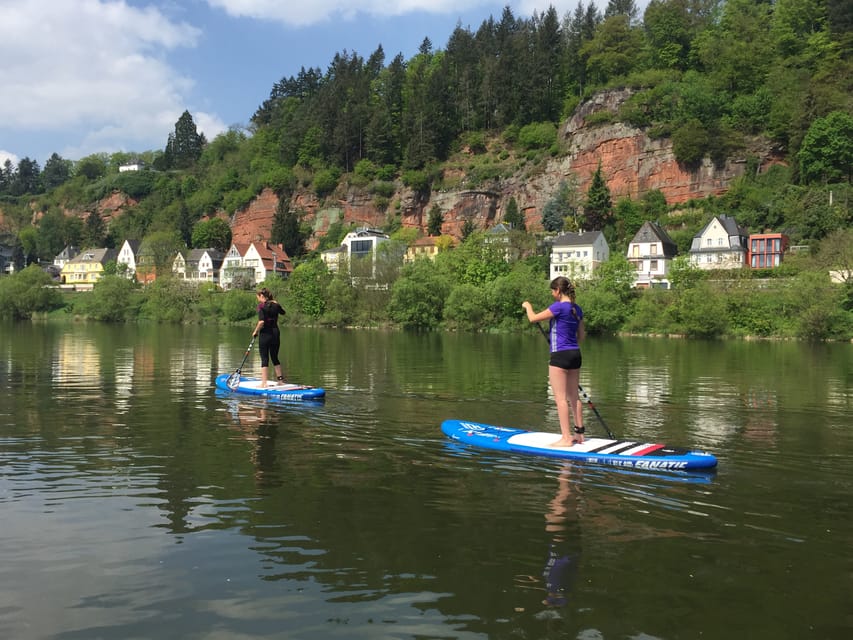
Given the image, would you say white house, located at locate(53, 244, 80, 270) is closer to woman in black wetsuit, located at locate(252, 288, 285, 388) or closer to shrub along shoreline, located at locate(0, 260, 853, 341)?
shrub along shoreline, located at locate(0, 260, 853, 341)

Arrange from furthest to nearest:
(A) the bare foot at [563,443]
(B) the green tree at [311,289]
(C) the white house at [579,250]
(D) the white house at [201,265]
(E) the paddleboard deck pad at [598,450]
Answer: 1. (D) the white house at [201,265]
2. (C) the white house at [579,250]
3. (B) the green tree at [311,289]
4. (A) the bare foot at [563,443]
5. (E) the paddleboard deck pad at [598,450]

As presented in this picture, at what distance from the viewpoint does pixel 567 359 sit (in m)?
11.7

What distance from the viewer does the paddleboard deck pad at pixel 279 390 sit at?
18031 millimetres

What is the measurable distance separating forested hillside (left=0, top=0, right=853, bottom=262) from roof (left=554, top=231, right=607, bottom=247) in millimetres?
7262

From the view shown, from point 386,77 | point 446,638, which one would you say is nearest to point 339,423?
point 446,638

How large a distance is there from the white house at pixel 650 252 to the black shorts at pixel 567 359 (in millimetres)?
81421

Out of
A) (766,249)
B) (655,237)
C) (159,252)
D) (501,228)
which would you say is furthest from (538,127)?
(159,252)

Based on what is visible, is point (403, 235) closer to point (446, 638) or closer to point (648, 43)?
point (648, 43)

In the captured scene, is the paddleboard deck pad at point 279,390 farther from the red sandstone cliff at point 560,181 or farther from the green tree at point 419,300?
the red sandstone cliff at point 560,181

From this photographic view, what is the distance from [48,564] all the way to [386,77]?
548 feet

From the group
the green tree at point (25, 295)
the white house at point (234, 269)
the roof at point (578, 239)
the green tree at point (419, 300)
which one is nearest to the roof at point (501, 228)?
the roof at point (578, 239)

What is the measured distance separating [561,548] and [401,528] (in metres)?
1.91

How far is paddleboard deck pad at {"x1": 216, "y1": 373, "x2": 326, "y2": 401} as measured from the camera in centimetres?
1803

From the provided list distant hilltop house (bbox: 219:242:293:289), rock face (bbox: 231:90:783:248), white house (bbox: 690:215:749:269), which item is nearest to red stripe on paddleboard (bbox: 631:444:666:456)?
white house (bbox: 690:215:749:269)
